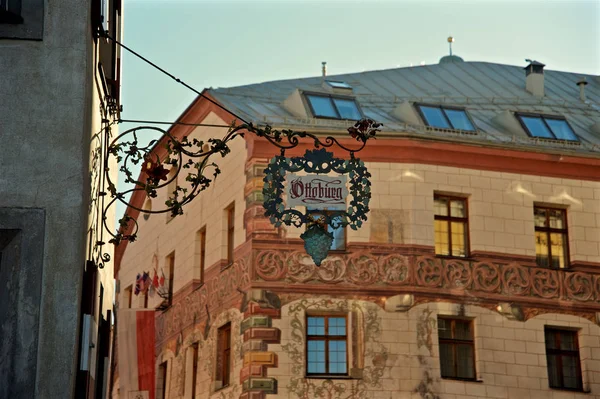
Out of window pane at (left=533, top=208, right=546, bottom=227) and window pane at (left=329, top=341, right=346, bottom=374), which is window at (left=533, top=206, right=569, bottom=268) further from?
window pane at (left=329, top=341, right=346, bottom=374)

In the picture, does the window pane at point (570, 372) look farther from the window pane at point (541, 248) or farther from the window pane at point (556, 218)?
the window pane at point (556, 218)

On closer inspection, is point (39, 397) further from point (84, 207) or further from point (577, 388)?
point (577, 388)

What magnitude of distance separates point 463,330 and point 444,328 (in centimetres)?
51

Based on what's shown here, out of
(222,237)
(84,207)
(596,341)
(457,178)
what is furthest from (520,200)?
(84,207)

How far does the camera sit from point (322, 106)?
29.6m

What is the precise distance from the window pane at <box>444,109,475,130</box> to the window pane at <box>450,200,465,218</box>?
2.21 metres

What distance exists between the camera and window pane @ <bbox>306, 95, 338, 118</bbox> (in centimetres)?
2925

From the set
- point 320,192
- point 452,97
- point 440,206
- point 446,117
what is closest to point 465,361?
point 440,206

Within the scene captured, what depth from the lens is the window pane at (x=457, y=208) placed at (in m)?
28.1

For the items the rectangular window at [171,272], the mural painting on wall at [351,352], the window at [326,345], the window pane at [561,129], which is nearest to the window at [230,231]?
the mural painting on wall at [351,352]

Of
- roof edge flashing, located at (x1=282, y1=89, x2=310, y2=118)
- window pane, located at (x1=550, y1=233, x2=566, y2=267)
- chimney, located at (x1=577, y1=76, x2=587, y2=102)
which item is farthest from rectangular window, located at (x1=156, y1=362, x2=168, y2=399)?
chimney, located at (x1=577, y1=76, x2=587, y2=102)

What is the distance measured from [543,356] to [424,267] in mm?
3495

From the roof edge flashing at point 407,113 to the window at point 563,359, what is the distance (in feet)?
20.0

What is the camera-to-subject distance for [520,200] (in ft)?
93.9
